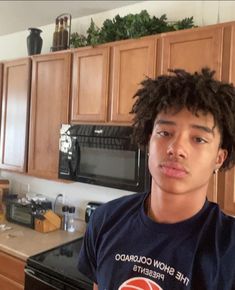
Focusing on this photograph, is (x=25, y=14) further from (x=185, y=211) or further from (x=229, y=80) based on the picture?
(x=185, y=211)

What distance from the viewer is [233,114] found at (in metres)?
0.78

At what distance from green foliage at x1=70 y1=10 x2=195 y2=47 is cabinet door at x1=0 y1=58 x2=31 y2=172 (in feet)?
2.28

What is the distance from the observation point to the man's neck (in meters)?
0.76

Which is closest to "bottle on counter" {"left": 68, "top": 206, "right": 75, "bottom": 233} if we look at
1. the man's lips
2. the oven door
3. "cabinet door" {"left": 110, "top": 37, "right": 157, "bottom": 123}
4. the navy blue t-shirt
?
the oven door

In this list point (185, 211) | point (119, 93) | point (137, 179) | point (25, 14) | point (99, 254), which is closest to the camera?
point (185, 211)

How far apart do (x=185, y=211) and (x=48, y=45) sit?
2.34 metres

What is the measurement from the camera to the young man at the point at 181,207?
0.72m

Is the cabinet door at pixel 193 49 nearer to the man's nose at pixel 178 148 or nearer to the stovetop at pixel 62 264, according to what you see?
the man's nose at pixel 178 148

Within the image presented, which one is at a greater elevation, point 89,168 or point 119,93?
point 119,93

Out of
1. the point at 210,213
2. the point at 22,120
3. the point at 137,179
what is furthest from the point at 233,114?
the point at 22,120

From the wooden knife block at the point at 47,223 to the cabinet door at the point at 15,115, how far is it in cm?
40

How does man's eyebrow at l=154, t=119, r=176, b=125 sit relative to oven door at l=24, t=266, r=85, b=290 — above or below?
above

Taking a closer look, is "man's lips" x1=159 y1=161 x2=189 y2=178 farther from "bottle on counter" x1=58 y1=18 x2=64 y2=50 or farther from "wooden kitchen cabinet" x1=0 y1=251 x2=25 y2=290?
"bottle on counter" x1=58 y1=18 x2=64 y2=50

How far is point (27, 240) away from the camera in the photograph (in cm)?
208
